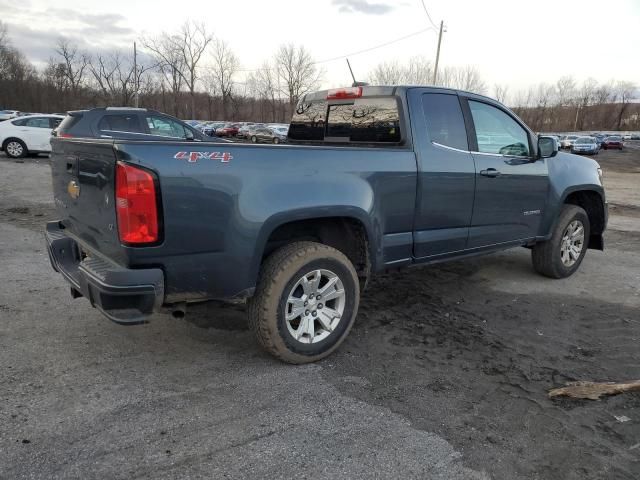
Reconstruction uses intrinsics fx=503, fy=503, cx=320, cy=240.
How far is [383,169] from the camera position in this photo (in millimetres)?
3688

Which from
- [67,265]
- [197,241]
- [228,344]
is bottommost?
[228,344]

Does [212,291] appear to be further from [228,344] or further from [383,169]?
[383,169]

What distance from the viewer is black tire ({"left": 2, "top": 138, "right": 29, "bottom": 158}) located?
17828mm

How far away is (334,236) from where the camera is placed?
12.8ft

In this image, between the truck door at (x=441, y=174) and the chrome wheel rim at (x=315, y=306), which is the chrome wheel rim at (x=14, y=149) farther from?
the chrome wheel rim at (x=315, y=306)

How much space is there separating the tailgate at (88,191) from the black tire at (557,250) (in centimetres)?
453

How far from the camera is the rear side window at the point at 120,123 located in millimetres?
10883

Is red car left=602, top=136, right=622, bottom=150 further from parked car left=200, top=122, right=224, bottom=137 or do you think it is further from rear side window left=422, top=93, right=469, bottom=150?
rear side window left=422, top=93, right=469, bottom=150

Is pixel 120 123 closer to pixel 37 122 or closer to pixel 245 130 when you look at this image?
pixel 37 122

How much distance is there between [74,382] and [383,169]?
2508 millimetres

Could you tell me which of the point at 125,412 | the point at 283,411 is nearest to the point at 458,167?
the point at 283,411

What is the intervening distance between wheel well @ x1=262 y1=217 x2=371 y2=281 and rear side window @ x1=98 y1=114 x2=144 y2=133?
8.68 m

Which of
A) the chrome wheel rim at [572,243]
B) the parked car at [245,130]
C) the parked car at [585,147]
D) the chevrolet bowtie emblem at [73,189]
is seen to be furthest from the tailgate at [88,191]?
the parked car at [585,147]

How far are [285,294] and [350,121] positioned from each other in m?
1.96
